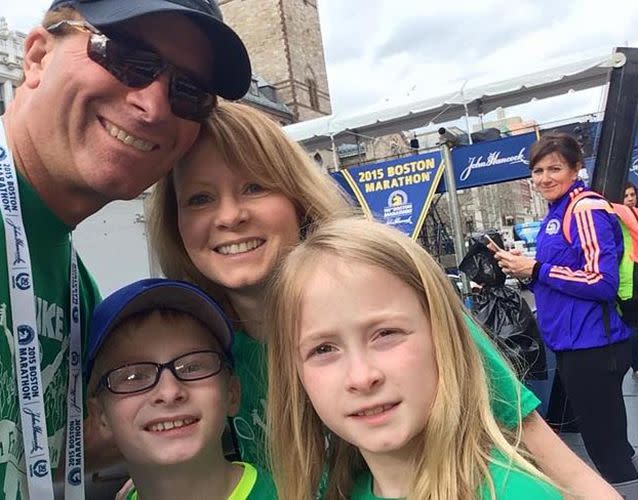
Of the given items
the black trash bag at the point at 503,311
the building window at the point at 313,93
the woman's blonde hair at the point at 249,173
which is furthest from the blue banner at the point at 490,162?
the building window at the point at 313,93

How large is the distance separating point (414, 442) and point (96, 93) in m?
1.03

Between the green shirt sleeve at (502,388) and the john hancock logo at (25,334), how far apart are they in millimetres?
939

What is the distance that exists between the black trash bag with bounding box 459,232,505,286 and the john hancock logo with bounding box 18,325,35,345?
335 centimetres

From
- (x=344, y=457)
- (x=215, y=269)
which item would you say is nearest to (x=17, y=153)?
(x=215, y=269)

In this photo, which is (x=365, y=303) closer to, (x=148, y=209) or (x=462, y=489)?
(x=462, y=489)

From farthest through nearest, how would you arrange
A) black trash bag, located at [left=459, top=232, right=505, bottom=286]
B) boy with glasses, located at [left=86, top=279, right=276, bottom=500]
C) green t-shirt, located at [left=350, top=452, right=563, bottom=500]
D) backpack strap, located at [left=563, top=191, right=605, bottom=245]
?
1. black trash bag, located at [left=459, top=232, right=505, bottom=286]
2. backpack strap, located at [left=563, top=191, right=605, bottom=245]
3. boy with glasses, located at [left=86, top=279, right=276, bottom=500]
4. green t-shirt, located at [left=350, top=452, right=563, bottom=500]

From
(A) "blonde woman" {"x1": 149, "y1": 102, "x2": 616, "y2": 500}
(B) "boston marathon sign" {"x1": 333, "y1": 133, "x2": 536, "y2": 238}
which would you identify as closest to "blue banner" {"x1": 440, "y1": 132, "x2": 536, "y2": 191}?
(B) "boston marathon sign" {"x1": 333, "y1": 133, "x2": 536, "y2": 238}

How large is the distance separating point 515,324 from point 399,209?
2364mm

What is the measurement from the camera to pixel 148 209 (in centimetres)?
202

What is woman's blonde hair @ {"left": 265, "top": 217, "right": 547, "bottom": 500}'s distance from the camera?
4.10ft

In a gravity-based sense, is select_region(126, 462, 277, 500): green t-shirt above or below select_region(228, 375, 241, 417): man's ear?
below

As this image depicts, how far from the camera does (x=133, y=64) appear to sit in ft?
4.53

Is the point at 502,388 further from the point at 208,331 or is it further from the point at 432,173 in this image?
the point at 432,173

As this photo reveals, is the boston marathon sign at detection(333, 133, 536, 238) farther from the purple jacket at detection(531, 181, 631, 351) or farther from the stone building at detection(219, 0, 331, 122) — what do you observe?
the stone building at detection(219, 0, 331, 122)
